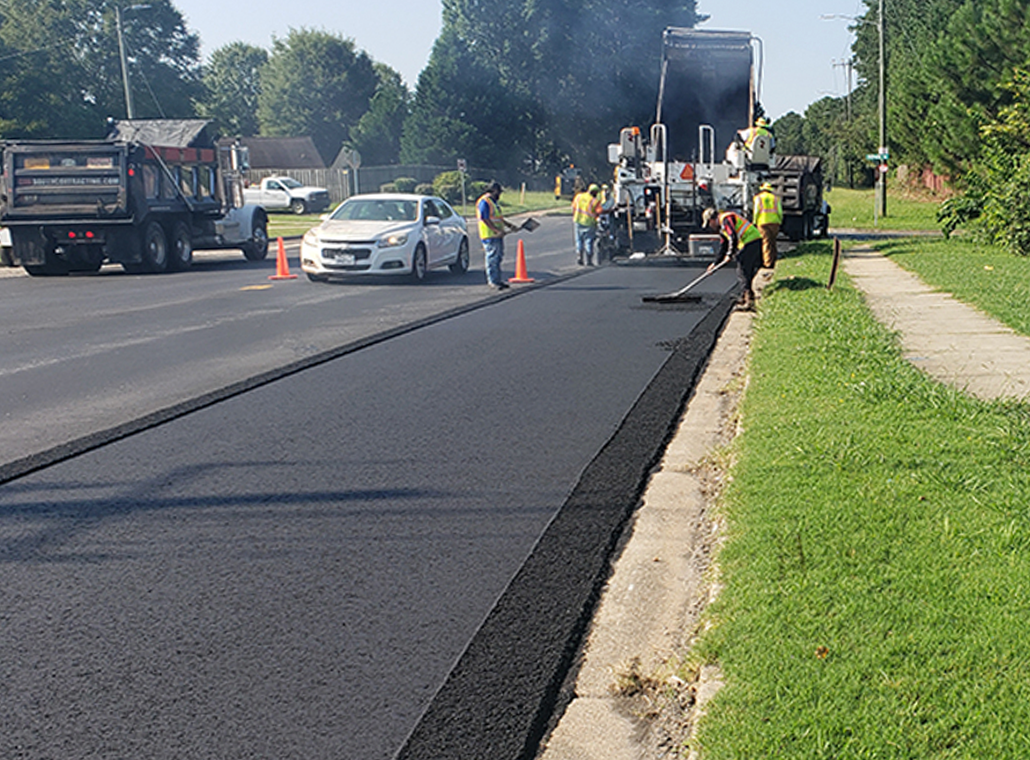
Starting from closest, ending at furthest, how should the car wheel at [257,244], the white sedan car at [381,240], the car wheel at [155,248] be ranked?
the white sedan car at [381,240] → the car wheel at [155,248] → the car wheel at [257,244]

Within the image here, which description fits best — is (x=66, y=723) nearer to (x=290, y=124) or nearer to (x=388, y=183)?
(x=388, y=183)

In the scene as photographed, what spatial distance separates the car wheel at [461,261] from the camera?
71.0ft

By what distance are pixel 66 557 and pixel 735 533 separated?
2956 mm

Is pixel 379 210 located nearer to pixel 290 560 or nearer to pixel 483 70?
pixel 290 560

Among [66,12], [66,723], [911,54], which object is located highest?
[66,12]

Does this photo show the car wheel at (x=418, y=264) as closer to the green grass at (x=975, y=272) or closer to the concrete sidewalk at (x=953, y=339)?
the concrete sidewalk at (x=953, y=339)

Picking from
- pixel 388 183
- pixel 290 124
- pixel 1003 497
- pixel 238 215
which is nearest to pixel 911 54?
pixel 388 183

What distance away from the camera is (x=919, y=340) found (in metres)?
10.9

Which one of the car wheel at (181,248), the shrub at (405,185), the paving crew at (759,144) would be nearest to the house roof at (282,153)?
the shrub at (405,185)

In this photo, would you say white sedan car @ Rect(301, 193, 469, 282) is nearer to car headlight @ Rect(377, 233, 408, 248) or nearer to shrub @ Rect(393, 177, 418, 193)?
car headlight @ Rect(377, 233, 408, 248)

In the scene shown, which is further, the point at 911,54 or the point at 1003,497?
the point at 911,54

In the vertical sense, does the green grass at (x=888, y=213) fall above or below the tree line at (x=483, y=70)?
below

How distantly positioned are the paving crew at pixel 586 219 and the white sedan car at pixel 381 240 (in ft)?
10.2

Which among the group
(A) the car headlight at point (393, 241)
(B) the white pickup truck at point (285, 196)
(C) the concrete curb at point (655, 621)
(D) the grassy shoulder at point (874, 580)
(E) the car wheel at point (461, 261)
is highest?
(B) the white pickup truck at point (285, 196)
